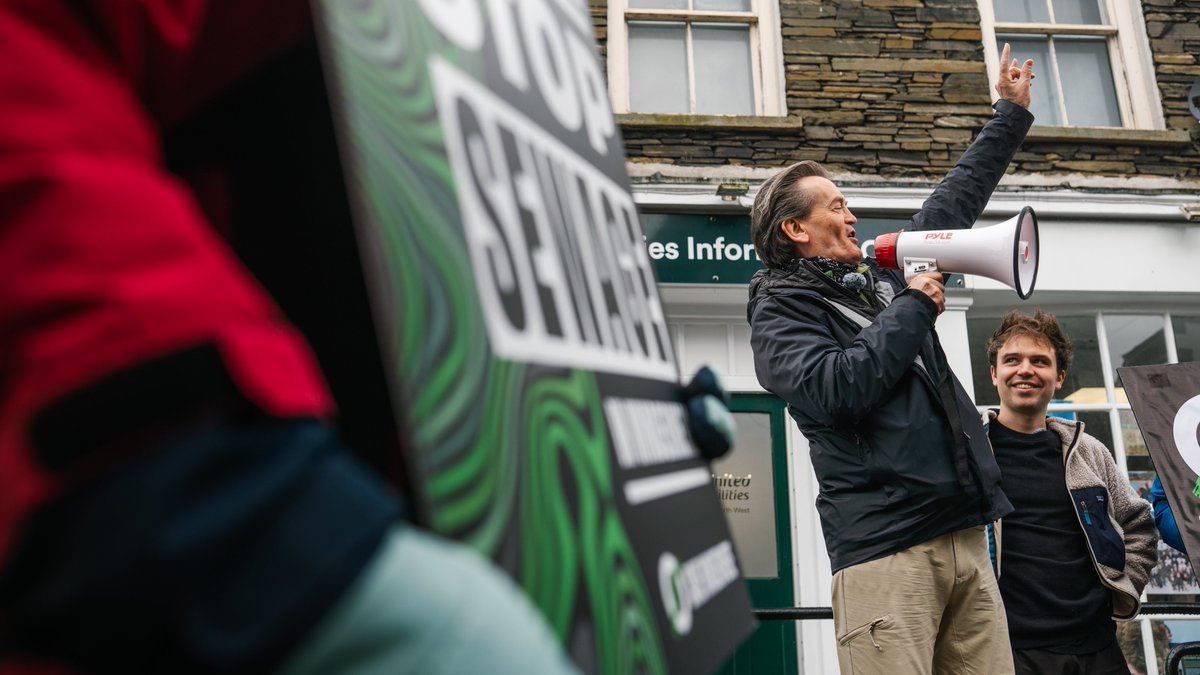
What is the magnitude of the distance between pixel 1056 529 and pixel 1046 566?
0.14m

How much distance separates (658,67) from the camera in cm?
623

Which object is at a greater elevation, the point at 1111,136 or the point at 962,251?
the point at 1111,136

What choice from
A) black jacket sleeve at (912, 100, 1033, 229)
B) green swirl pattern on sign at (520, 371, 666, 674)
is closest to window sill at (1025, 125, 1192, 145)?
black jacket sleeve at (912, 100, 1033, 229)

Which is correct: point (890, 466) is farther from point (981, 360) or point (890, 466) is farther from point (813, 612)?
point (981, 360)

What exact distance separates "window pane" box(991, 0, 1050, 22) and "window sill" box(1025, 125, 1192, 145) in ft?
3.23

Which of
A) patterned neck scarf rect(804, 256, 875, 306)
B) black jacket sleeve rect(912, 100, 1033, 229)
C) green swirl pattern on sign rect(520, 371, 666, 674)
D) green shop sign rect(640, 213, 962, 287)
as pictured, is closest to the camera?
green swirl pattern on sign rect(520, 371, 666, 674)

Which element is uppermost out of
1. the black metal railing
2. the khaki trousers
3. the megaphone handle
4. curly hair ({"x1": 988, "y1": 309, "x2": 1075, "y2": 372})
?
the megaphone handle

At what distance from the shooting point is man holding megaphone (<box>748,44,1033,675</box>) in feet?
7.55

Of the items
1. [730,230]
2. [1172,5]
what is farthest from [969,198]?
[1172,5]

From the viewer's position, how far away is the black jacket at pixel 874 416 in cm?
231

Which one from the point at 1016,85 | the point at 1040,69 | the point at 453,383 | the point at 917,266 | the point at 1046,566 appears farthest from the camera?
the point at 1040,69

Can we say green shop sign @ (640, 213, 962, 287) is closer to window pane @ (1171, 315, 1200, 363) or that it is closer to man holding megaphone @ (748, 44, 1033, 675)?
window pane @ (1171, 315, 1200, 363)

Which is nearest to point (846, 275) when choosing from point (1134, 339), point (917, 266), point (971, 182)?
point (917, 266)

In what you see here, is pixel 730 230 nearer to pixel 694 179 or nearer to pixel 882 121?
pixel 694 179
